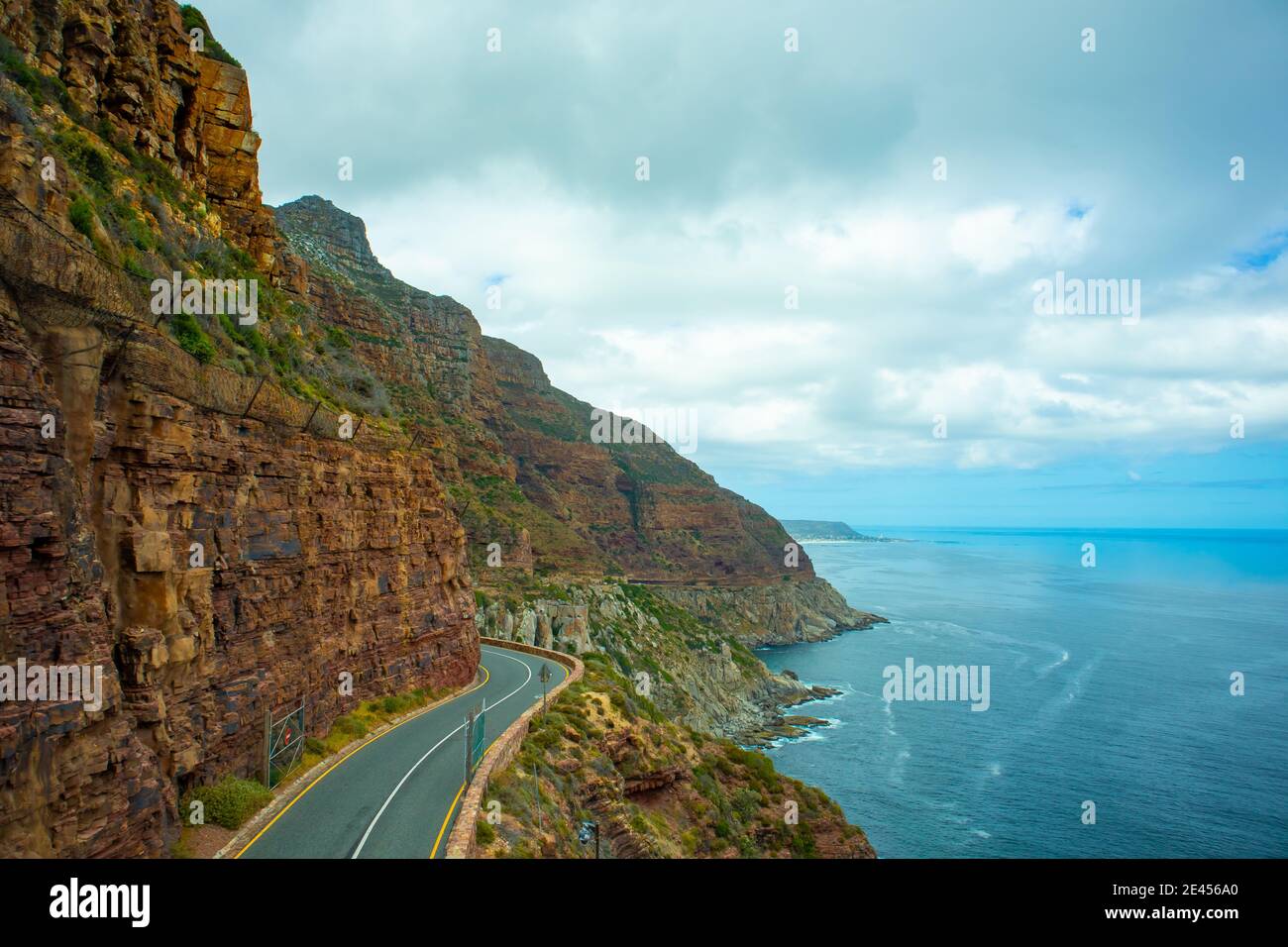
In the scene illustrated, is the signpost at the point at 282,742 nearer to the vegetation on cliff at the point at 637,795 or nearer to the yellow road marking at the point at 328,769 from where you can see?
the yellow road marking at the point at 328,769

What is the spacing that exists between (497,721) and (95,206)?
785 inches

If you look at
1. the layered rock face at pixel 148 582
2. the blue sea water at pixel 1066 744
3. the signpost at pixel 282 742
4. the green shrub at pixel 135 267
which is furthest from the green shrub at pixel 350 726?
the blue sea water at pixel 1066 744

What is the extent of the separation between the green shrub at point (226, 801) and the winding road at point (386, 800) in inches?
24.7

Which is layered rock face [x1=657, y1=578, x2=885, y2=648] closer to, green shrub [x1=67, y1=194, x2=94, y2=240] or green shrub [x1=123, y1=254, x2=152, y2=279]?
green shrub [x1=123, y1=254, x2=152, y2=279]

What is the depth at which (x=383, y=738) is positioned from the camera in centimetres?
2359

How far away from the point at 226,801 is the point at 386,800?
3760 millimetres

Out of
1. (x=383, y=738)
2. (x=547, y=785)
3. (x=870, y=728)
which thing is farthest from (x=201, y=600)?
(x=870, y=728)

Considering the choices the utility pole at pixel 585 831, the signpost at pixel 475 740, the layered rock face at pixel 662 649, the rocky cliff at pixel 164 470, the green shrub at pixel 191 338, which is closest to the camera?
the rocky cliff at pixel 164 470

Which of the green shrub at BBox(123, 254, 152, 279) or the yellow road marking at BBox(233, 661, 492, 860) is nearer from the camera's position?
the green shrub at BBox(123, 254, 152, 279)

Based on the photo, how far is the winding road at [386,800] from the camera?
15.2m

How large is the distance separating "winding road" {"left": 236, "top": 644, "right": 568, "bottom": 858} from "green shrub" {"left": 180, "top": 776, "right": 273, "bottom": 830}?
2.06 feet

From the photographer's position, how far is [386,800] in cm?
1809

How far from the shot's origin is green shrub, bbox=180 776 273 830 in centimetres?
1505

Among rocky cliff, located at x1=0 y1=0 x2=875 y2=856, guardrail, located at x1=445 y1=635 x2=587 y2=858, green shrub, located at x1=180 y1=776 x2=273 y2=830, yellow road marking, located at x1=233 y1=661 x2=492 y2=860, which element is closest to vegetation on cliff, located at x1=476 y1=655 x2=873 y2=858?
guardrail, located at x1=445 y1=635 x2=587 y2=858
